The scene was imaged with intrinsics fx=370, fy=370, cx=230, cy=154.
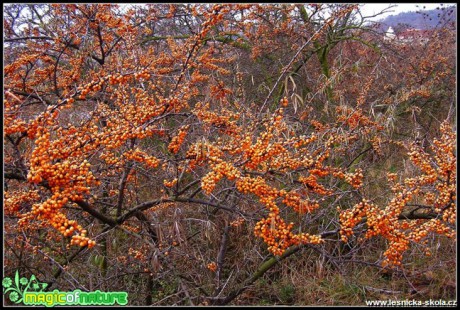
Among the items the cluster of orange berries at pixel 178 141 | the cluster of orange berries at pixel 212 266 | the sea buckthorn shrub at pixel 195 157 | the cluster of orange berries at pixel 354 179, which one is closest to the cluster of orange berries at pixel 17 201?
the sea buckthorn shrub at pixel 195 157

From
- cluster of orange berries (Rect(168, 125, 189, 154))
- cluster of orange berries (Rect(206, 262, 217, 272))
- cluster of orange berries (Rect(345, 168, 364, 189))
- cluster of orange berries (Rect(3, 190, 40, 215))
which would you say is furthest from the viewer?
cluster of orange berries (Rect(206, 262, 217, 272))

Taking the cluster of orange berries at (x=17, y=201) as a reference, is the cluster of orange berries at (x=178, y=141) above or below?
above

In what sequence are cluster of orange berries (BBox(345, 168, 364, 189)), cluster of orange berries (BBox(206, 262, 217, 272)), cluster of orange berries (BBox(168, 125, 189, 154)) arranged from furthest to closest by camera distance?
cluster of orange berries (BBox(206, 262, 217, 272)) → cluster of orange berries (BBox(345, 168, 364, 189)) → cluster of orange berries (BBox(168, 125, 189, 154))

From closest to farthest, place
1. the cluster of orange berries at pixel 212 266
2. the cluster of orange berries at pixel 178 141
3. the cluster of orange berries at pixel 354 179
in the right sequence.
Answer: the cluster of orange berries at pixel 178 141 → the cluster of orange berries at pixel 354 179 → the cluster of orange berries at pixel 212 266

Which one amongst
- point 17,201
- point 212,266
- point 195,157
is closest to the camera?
point 17,201

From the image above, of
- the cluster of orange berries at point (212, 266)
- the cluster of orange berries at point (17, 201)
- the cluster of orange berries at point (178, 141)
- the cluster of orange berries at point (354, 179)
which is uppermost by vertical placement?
the cluster of orange berries at point (178, 141)

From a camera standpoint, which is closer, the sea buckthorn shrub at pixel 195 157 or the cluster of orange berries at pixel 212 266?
the sea buckthorn shrub at pixel 195 157

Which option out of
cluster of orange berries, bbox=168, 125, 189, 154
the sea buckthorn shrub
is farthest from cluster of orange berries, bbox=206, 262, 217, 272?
cluster of orange berries, bbox=168, 125, 189, 154

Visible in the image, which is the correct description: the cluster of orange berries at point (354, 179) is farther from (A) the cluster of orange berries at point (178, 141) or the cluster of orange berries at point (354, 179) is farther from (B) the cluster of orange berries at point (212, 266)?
(B) the cluster of orange berries at point (212, 266)

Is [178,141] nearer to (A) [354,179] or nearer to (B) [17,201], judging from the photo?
(B) [17,201]

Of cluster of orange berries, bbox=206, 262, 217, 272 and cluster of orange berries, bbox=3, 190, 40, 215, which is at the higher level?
cluster of orange berries, bbox=3, 190, 40, 215

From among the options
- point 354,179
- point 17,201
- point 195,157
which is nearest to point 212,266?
point 195,157

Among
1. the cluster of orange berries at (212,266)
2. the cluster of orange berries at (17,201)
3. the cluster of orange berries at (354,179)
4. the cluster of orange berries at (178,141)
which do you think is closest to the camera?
the cluster of orange berries at (17,201)

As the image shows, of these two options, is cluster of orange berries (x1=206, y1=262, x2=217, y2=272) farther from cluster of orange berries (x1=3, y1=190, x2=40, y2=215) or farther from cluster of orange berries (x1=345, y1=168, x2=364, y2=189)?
cluster of orange berries (x1=3, y1=190, x2=40, y2=215)
